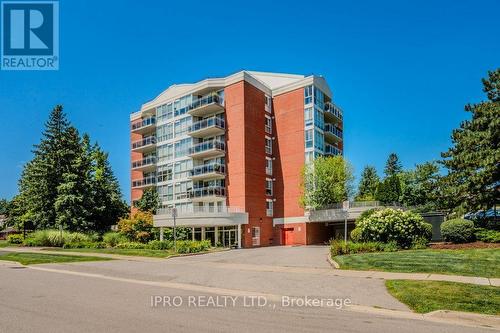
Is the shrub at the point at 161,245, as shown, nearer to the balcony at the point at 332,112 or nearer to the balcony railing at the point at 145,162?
the balcony railing at the point at 145,162

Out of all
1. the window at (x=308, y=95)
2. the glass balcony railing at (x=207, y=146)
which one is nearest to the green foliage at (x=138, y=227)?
the glass balcony railing at (x=207, y=146)

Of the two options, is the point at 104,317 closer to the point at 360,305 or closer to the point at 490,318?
the point at 360,305

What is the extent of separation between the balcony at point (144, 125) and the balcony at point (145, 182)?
665 cm

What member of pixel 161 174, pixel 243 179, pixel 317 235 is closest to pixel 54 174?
pixel 161 174

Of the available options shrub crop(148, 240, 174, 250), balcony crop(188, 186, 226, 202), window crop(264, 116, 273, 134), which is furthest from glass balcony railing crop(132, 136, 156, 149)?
shrub crop(148, 240, 174, 250)

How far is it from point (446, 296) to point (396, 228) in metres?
14.6

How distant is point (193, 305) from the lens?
9.91 metres

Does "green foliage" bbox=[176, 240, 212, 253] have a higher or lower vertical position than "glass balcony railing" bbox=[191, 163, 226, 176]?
lower

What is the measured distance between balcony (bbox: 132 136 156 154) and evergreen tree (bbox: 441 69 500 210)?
37064 millimetres

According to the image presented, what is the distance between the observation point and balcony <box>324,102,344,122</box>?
5112 centimetres

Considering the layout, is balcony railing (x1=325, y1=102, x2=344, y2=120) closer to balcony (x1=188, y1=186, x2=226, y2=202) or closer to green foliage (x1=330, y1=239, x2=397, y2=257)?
balcony (x1=188, y1=186, x2=226, y2=202)

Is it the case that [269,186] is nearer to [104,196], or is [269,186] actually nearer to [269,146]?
[269,146]

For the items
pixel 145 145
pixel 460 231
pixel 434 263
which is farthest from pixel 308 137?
pixel 434 263

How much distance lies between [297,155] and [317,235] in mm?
9346
